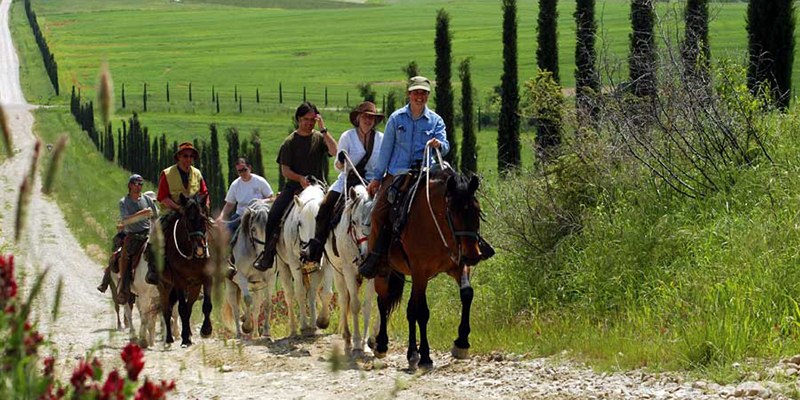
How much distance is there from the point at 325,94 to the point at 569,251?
12683 cm

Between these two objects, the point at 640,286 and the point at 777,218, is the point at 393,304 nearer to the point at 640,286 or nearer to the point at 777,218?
the point at 640,286

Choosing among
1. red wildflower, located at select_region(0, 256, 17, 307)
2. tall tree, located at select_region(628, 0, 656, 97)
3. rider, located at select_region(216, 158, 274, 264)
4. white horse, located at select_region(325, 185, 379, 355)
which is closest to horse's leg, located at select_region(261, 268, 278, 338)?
rider, located at select_region(216, 158, 274, 264)

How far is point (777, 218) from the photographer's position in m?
11.8

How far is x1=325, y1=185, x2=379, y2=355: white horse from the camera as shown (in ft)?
41.3

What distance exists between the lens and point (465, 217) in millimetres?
11211

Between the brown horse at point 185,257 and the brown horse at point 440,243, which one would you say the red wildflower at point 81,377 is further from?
the brown horse at point 185,257

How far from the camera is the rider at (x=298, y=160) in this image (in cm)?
1529

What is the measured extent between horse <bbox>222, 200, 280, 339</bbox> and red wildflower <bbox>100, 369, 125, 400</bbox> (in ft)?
39.1

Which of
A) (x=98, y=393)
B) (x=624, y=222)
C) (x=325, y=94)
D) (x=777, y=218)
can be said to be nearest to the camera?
(x=98, y=393)

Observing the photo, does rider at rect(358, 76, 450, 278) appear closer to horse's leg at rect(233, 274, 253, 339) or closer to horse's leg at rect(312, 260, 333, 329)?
horse's leg at rect(312, 260, 333, 329)

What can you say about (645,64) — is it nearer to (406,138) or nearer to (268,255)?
(406,138)

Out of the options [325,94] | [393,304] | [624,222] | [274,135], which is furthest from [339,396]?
[325,94]

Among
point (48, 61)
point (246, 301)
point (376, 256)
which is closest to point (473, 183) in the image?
point (376, 256)

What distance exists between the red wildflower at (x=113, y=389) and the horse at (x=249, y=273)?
1193 cm
